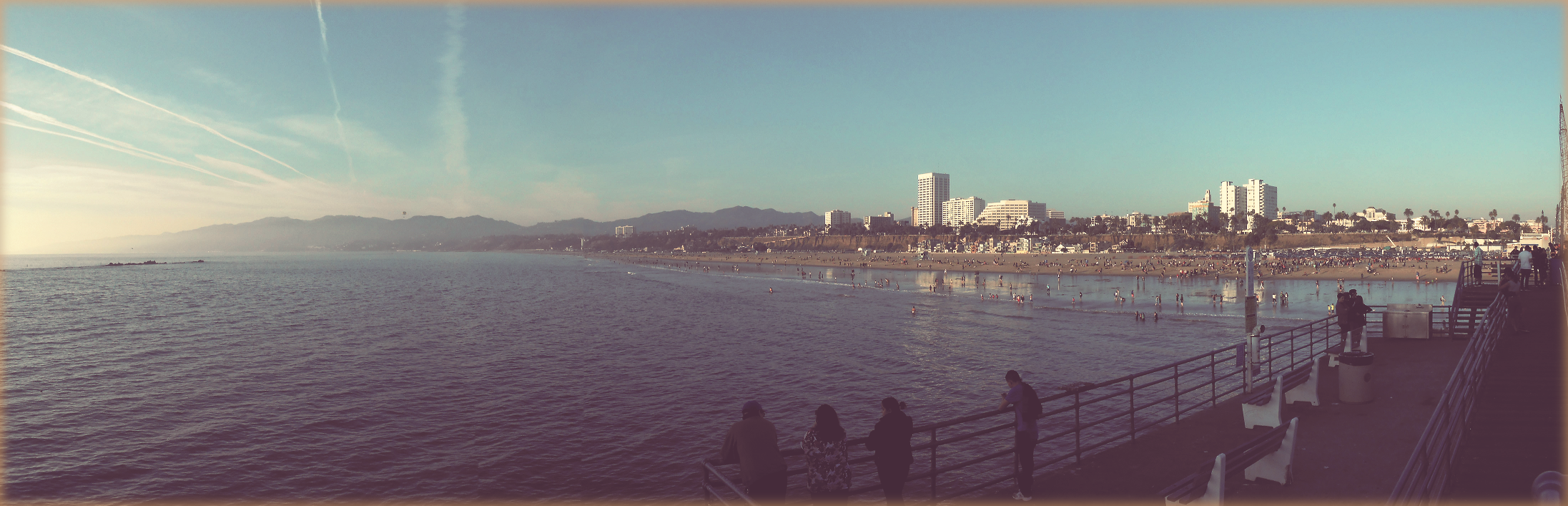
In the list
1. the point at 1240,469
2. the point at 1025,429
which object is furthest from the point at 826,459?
the point at 1240,469

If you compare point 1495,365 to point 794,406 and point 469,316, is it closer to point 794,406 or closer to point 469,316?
point 794,406

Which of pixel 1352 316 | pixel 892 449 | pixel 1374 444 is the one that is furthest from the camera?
pixel 1352 316

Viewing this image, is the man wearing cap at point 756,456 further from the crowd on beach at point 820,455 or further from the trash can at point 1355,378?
the trash can at point 1355,378

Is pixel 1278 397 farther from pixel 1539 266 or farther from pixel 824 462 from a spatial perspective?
pixel 1539 266

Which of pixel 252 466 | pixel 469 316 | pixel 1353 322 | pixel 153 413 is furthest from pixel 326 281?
pixel 1353 322

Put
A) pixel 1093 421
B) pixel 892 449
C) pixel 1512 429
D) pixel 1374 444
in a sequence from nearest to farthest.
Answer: pixel 1512 429 → pixel 892 449 → pixel 1374 444 → pixel 1093 421

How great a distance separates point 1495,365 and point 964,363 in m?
21.2

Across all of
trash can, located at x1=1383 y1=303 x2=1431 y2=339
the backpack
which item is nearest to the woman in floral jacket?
the backpack

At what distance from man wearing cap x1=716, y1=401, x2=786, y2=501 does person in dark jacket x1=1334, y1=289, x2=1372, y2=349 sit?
12968mm

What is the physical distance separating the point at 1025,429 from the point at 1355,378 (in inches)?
269

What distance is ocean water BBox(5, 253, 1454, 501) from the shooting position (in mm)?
17359

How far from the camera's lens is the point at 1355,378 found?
1083 cm

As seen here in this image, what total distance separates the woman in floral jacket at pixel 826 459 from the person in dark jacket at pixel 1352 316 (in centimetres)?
1232

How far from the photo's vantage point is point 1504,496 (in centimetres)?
511
